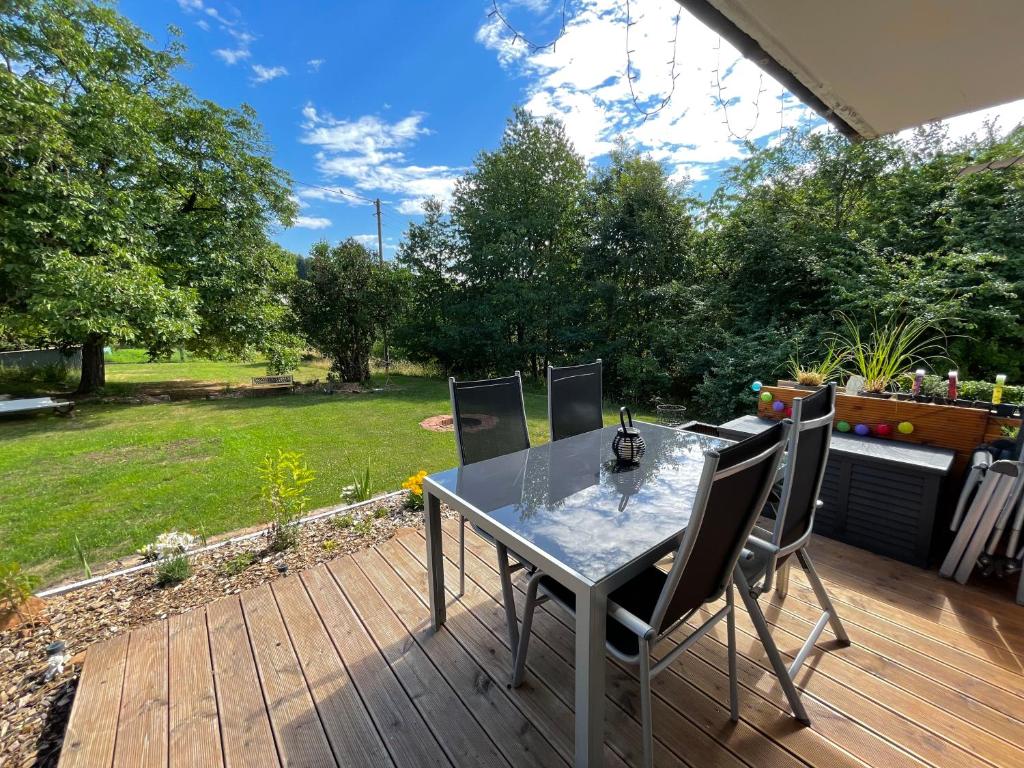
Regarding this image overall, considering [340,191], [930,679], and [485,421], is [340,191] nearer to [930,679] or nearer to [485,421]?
[485,421]

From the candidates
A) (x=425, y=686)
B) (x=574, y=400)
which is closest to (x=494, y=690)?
(x=425, y=686)

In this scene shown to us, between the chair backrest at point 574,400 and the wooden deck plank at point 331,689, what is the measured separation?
1.42 m

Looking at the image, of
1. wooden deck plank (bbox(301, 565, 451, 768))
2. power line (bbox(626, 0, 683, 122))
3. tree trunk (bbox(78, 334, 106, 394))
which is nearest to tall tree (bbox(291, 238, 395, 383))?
tree trunk (bbox(78, 334, 106, 394))

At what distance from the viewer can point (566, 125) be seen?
938 centimetres

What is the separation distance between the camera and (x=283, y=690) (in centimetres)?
142

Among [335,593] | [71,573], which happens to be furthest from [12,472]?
[335,593]

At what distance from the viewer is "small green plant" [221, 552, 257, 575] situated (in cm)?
212

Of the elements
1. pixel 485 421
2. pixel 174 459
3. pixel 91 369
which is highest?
pixel 485 421

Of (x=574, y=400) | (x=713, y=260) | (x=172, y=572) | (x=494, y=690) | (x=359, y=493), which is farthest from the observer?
(x=713, y=260)

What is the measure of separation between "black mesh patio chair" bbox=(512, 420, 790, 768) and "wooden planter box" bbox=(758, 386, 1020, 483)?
1929 millimetres

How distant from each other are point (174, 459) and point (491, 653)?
4708mm

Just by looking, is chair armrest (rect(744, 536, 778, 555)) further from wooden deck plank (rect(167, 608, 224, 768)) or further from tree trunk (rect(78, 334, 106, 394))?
tree trunk (rect(78, 334, 106, 394))

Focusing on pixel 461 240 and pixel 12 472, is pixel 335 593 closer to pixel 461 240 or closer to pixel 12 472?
pixel 12 472

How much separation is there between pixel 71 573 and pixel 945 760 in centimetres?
406
